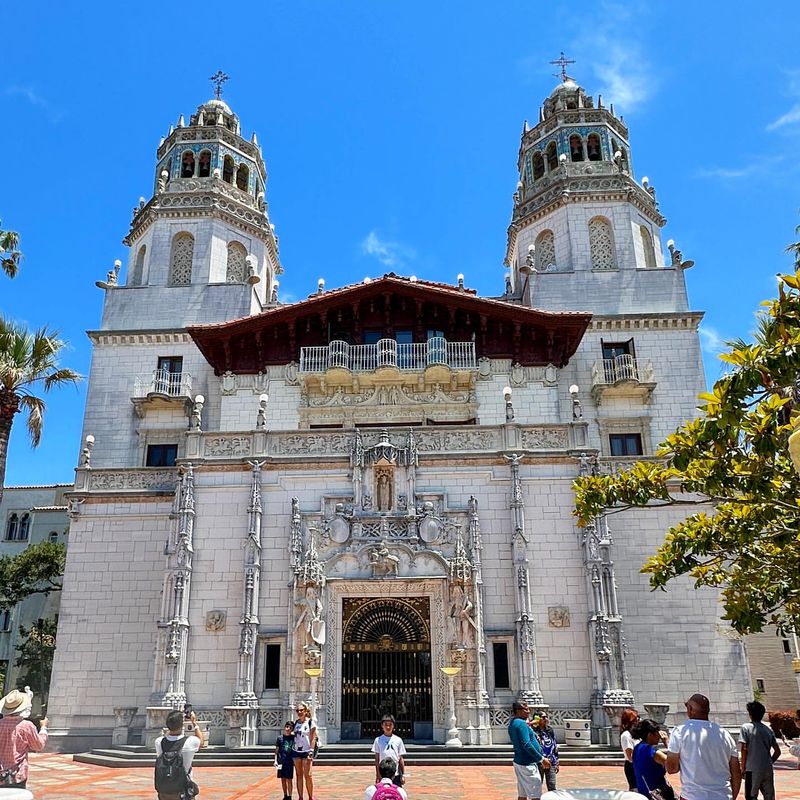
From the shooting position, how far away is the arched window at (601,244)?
32062 millimetres

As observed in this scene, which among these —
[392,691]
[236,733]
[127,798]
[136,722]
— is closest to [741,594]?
[127,798]

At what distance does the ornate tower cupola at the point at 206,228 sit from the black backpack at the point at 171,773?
24.9m

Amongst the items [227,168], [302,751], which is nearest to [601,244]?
[227,168]

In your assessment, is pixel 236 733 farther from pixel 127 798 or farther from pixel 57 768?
pixel 127 798

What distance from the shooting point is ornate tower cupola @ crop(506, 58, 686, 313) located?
3086cm

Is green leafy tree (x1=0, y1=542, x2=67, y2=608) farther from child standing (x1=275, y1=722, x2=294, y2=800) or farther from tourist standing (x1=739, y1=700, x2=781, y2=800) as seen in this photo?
tourist standing (x1=739, y1=700, x2=781, y2=800)

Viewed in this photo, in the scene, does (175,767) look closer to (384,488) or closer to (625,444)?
(384,488)

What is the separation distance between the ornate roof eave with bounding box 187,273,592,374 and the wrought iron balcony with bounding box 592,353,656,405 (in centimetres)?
146

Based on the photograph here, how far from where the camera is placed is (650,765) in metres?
8.20

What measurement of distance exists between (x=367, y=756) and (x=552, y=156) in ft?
89.5

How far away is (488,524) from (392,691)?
5.83 meters

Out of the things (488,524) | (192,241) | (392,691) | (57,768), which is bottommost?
(57,768)

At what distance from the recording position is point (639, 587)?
976 inches

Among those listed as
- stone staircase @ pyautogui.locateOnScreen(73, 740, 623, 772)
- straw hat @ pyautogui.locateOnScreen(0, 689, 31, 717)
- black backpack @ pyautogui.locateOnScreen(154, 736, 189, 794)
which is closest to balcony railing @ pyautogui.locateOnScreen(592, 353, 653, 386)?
stone staircase @ pyautogui.locateOnScreen(73, 740, 623, 772)
